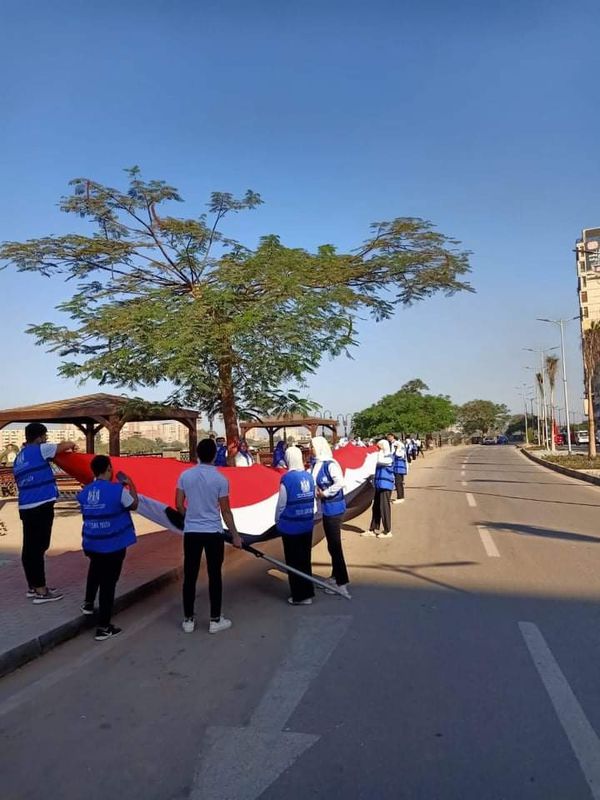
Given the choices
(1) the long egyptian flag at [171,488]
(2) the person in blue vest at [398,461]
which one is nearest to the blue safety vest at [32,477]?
(1) the long egyptian flag at [171,488]

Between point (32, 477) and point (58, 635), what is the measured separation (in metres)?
1.82

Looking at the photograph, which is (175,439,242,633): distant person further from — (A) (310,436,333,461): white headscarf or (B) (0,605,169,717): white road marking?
(A) (310,436,333,461): white headscarf

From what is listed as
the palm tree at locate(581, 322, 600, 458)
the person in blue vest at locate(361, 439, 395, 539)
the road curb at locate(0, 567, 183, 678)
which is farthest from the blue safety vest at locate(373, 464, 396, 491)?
the palm tree at locate(581, 322, 600, 458)

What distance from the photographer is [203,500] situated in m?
6.40

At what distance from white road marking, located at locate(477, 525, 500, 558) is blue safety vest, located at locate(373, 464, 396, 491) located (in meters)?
A: 1.83

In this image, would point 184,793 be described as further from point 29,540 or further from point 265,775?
point 29,540

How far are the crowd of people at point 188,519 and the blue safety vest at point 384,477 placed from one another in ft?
9.67

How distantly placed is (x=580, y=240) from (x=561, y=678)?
135874 mm

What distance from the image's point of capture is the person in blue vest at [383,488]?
11.9m

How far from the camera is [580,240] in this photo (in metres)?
126

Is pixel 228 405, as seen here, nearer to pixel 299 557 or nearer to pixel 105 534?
pixel 299 557

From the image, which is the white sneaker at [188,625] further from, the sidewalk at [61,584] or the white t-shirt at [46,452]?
the white t-shirt at [46,452]

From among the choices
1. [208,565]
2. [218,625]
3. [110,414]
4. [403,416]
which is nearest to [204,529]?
[208,565]

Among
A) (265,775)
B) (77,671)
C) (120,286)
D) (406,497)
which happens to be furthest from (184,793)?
(406,497)
